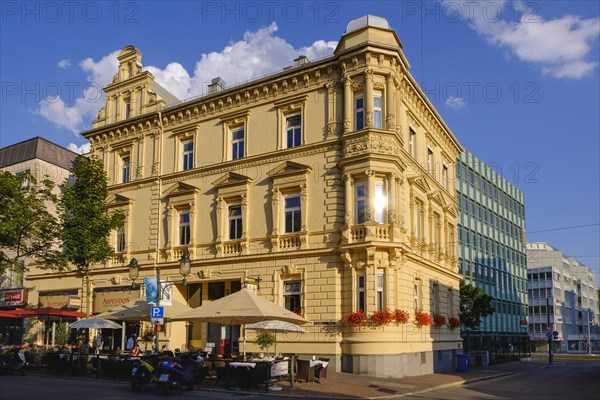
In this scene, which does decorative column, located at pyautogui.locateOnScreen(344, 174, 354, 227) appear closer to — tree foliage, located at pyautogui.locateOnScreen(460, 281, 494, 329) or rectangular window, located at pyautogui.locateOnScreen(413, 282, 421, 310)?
rectangular window, located at pyautogui.locateOnScreen(413, 282, 421, 310)

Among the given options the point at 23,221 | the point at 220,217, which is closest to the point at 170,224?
the point at 220,217

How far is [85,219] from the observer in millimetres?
28656

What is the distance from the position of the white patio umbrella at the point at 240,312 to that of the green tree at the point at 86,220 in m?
8.59

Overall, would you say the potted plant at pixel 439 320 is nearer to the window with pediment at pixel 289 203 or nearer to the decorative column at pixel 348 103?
the window with pediment at pixel 289 203

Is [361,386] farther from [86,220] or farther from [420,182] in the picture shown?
[86,220]

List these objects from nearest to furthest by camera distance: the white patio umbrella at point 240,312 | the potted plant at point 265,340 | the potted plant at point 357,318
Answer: the white patio umbrella at point 240,312 → the potted plant at point 357,318 → the potted plant at point 265,340

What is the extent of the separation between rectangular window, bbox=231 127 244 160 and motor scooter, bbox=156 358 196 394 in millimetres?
14240

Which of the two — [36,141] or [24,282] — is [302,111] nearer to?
[24,282]

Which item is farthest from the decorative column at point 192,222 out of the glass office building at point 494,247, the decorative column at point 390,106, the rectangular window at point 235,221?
the glass office building at point 494,247

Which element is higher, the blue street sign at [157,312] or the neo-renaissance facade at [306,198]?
the neo-renaissance facade at [306,198]

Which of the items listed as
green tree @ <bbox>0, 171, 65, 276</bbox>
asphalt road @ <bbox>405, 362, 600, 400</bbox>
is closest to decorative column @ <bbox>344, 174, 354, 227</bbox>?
asphalt road @ <bbox>405, 362, 600, 400</bbox>

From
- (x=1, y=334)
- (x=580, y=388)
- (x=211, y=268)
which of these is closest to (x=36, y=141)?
(x=1, y=334)

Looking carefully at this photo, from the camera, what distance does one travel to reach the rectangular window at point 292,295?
27.4 metres

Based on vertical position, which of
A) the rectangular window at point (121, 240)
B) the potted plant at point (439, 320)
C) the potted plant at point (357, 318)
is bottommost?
the potted plant at point (439, 320)
